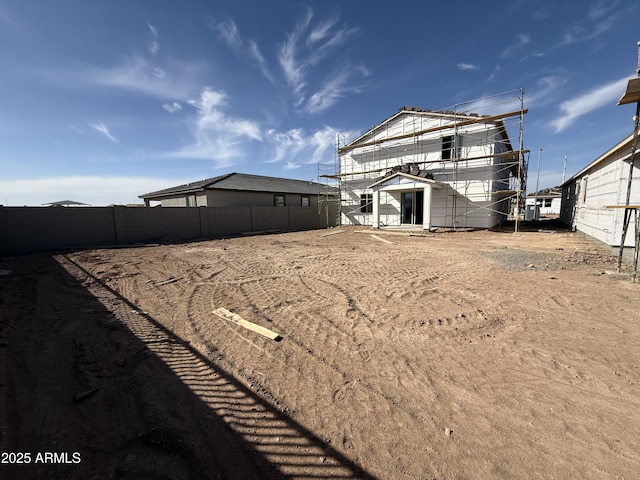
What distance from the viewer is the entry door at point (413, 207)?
62.2 ft

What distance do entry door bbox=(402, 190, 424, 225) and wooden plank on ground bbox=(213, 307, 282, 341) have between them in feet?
55.1

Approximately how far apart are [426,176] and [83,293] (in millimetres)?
18402

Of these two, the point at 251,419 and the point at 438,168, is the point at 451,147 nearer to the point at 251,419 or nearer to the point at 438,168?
the point at 438,168

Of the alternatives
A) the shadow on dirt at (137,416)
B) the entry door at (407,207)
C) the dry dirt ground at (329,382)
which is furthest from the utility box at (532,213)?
the shadow on dirt at (137,416)

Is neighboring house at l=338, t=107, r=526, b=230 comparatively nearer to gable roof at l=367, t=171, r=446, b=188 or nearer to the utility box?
gable roof at l=367, t=171, r=446, b=188

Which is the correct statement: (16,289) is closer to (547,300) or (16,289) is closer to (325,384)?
(325,384)

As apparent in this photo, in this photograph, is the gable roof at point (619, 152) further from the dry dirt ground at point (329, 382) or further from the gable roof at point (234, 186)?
the gable roof at point (234, 186)

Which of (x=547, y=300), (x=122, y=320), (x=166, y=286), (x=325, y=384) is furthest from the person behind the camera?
(x=166, y=286)

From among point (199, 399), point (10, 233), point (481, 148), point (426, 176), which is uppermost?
point (481, 148)

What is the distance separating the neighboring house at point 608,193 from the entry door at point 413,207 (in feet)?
27.0

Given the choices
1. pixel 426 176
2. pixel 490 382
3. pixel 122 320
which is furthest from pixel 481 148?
pixel 122 320

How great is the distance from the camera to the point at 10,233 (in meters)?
11.2

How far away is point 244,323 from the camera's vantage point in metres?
4.35

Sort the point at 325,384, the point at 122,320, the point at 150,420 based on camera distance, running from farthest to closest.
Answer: the point at 122,320, the point at 325,384, the point at 150,420
